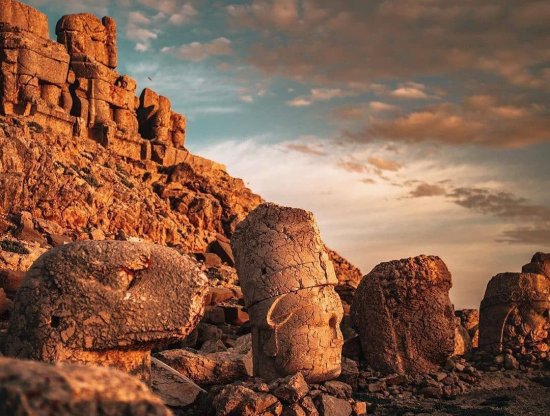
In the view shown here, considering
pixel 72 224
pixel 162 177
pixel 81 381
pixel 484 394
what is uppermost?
pixel 162 177

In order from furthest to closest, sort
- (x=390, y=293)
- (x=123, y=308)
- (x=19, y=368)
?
(x=390, y=293) < (x=123, y=308) < (x=19, y=368)

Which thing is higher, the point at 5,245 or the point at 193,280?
the point at 5,245

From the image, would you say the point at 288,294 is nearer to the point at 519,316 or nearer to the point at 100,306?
the point at 100,306

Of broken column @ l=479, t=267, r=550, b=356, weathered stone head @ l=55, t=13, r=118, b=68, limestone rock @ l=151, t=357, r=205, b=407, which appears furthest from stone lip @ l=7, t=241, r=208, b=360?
weathered stone head @ l=55, t=13, r=118, b=68

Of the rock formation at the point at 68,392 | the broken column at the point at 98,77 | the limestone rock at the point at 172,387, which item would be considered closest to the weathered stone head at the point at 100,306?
the limestone rock at the point at 172,387

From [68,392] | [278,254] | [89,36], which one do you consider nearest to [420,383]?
[278,254]

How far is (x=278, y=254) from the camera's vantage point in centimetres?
722

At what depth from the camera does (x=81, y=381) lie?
74.5 inches

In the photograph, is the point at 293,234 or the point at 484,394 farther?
the point at 484,394

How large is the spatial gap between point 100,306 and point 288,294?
2.87m

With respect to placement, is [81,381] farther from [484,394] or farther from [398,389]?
[484,394]

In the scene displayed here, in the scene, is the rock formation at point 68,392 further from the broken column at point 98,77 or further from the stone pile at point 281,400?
the broken column at point 98,77

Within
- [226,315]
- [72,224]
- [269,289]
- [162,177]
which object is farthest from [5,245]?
[162,177]

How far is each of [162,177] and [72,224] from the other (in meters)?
12.2
